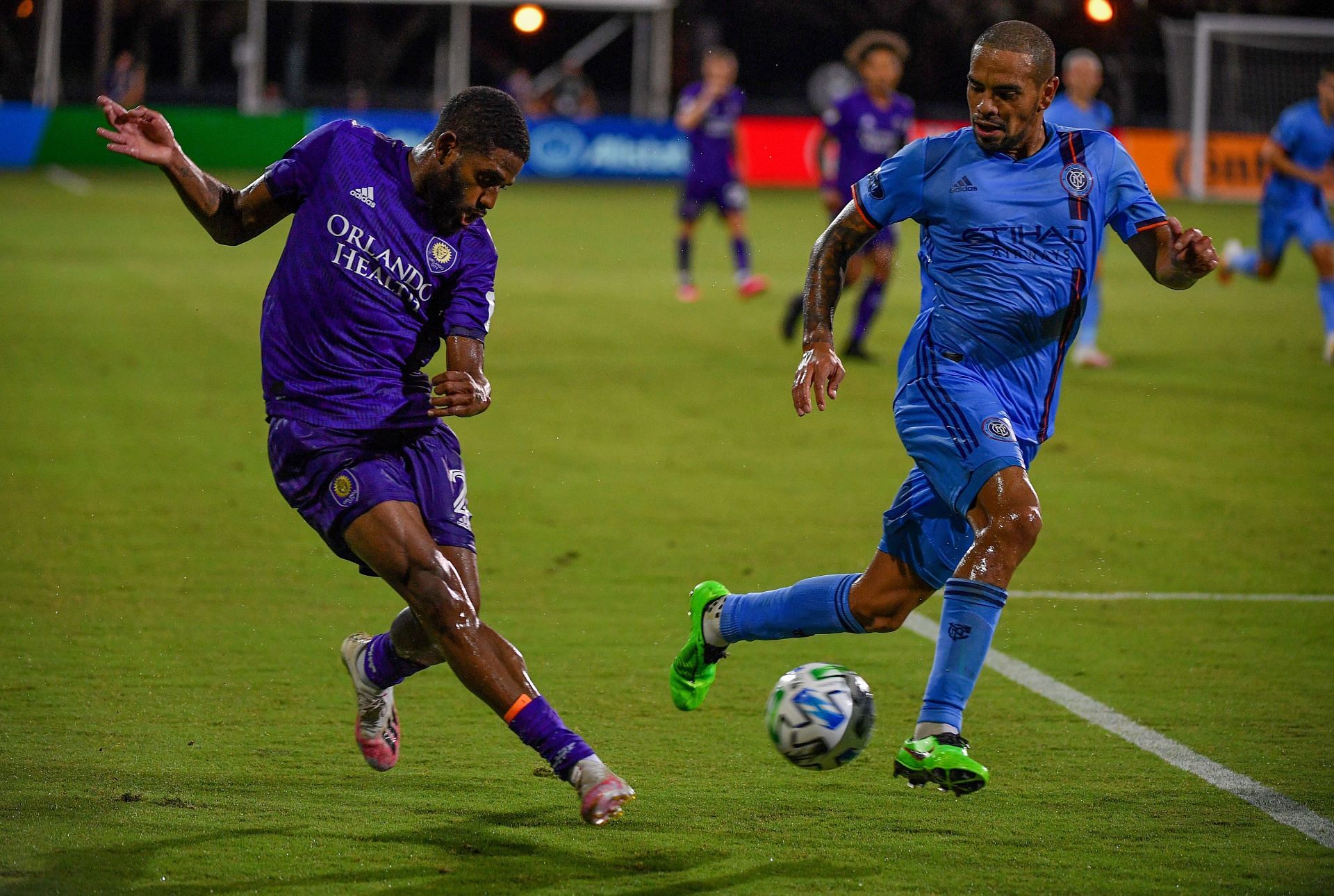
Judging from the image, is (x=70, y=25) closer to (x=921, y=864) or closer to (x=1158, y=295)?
(x=1158, y=295)

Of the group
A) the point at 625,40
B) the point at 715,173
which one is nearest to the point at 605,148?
the point at 625,40

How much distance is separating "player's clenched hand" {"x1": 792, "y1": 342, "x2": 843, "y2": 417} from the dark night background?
33.5 meters

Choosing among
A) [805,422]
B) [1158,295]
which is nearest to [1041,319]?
[805,422]

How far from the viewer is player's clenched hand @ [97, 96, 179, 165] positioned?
15.5ft

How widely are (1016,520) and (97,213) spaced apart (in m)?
23.2

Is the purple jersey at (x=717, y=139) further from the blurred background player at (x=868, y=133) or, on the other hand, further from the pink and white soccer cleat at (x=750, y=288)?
the blurred background player at (x=868, y=133)

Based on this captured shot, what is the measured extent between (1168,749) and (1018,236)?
66.0 inches

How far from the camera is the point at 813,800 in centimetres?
483

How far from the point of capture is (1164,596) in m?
7.44

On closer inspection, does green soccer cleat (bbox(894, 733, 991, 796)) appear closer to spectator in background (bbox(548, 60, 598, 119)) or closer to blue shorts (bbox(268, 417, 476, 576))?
blue shorts (bbox(268, 417, 476, 576))

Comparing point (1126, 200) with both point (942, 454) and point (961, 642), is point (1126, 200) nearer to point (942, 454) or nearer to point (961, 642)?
point (942, 454)

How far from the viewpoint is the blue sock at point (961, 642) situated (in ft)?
14.8

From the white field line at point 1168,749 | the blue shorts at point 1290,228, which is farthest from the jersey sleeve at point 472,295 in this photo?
the blue shorts at point 1290,228

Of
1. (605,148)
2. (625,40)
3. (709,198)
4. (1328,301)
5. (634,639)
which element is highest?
(625,40)
